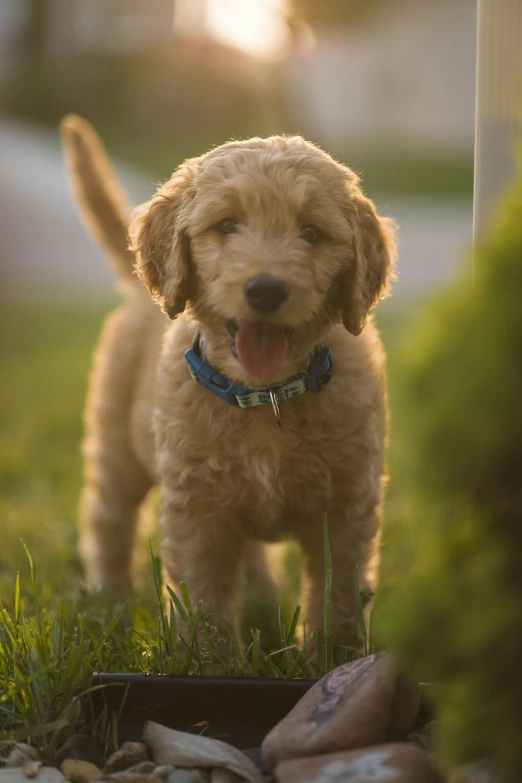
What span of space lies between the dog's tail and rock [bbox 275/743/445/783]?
275 cm

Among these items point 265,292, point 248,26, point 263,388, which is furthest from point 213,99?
point 265,292

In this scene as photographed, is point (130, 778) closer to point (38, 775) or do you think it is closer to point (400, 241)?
point (38, 775)

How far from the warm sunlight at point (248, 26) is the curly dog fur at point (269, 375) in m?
11.2

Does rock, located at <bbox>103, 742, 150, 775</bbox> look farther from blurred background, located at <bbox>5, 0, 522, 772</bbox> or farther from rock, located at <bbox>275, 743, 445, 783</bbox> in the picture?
blurred background, located at <bbox>5, 0, 522, 772</bbox>

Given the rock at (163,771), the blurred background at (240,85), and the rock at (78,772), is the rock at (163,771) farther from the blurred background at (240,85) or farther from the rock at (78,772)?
the blurred background at (240,85)

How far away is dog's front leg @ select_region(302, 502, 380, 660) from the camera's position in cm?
328

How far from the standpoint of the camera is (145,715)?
2621 mm

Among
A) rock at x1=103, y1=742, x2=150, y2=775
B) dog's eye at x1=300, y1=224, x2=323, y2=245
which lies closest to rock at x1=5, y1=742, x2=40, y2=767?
rock at x1=103, y1=742, x2=150, y2=775

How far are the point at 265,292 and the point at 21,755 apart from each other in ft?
4.55

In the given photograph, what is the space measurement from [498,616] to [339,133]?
24.7 m

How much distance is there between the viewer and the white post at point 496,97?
2609 mm

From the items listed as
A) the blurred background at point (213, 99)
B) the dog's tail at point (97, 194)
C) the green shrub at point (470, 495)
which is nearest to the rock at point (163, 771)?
the green shrub at point (470, 495)

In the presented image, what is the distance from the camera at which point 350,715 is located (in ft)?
7.37

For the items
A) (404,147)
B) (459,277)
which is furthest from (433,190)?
(459,277)
